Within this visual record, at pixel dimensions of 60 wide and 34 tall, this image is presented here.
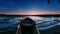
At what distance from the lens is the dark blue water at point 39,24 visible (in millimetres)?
2119

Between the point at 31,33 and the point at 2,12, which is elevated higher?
the point at 2,12

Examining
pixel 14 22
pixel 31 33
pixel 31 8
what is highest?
pixel 31 8

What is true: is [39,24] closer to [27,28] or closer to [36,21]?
[36,21]

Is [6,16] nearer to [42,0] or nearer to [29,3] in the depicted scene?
[29,3]

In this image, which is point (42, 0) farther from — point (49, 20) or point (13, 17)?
point (13, 17)

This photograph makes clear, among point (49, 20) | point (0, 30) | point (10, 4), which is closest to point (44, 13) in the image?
point (49, 20)

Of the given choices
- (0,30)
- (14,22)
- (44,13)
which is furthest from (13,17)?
(44,13)

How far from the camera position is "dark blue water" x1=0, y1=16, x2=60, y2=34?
6.95 ft

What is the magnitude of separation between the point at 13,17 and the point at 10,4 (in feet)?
0.53

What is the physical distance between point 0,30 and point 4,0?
36 cm

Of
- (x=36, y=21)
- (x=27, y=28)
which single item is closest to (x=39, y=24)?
(x=36, y=21)

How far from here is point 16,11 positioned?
216 cm

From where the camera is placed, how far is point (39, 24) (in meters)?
2.15

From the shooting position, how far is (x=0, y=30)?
212 cm
